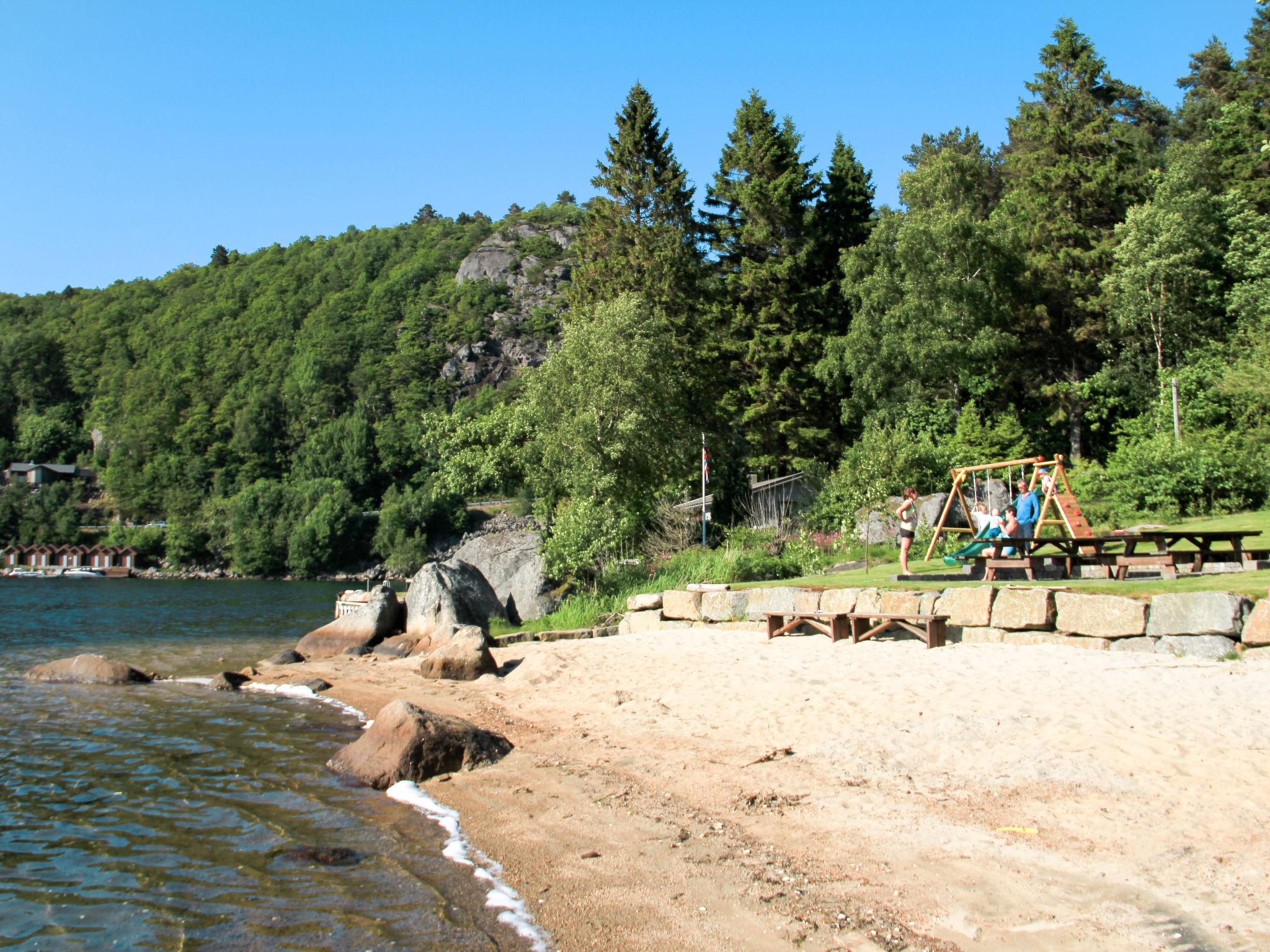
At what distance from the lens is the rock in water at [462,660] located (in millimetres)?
14805

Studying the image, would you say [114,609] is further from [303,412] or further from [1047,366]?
[303,412]

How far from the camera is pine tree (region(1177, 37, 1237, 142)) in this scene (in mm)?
A: 39406

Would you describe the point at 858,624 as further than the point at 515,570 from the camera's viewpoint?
No

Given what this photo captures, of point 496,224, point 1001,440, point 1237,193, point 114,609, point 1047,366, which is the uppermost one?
point 496,224

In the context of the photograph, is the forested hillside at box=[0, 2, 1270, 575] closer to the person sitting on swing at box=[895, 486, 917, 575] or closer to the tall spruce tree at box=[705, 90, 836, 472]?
the tall spruce tree at box=[705, 90, 836, 472]

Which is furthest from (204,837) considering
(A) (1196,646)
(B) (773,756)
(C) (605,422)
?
(C) (605,422)

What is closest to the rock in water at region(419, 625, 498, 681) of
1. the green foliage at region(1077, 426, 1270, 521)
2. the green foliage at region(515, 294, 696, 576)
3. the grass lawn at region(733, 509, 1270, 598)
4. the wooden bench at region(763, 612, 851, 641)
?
the wooden bench at region(763, 612, 851, 641)

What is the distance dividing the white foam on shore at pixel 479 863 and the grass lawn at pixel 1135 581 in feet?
25.6

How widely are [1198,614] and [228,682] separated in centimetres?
1482

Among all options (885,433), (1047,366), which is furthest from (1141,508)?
(1047,366)

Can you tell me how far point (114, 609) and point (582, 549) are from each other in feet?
89.6

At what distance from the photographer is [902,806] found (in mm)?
7098

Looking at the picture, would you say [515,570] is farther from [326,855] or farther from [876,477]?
[326,855]

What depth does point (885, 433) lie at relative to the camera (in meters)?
28.4
